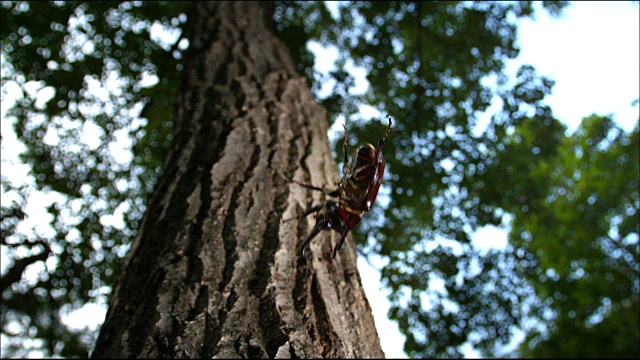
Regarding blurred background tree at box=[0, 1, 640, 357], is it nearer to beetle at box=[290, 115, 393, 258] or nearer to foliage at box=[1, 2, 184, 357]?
foliage at box=[1, 2, 184, 357]

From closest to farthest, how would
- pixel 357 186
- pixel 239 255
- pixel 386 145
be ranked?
pixel 357 186 < pixel 239 255 < pixel 386 145

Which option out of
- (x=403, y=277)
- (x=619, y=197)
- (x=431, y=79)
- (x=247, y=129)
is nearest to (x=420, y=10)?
(x=431, y=79)

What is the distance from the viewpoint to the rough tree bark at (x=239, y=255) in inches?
62.4

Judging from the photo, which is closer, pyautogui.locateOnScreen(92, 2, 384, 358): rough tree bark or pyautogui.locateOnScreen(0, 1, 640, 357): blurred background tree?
pyautogui.locateOnScreen(92, 2, 384, 358): rough tree bark

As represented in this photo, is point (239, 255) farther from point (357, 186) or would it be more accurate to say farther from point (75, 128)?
point (75, 128)

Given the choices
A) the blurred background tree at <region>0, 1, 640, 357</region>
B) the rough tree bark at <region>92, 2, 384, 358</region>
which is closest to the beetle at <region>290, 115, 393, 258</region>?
the rough tree bark at <region>92, 2, 384, 358</region>

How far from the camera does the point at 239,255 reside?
6.34ft

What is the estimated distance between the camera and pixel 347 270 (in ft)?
6.80

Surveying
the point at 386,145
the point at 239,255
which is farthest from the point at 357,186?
the point at 386,145

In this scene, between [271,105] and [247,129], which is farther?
[271,105]

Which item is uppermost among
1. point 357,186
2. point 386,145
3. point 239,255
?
point 386,145

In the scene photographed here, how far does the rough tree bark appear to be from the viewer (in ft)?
5.20

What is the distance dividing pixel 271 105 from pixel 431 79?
391 centimetres

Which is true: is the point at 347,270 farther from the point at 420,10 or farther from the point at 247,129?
the point at 420,10
